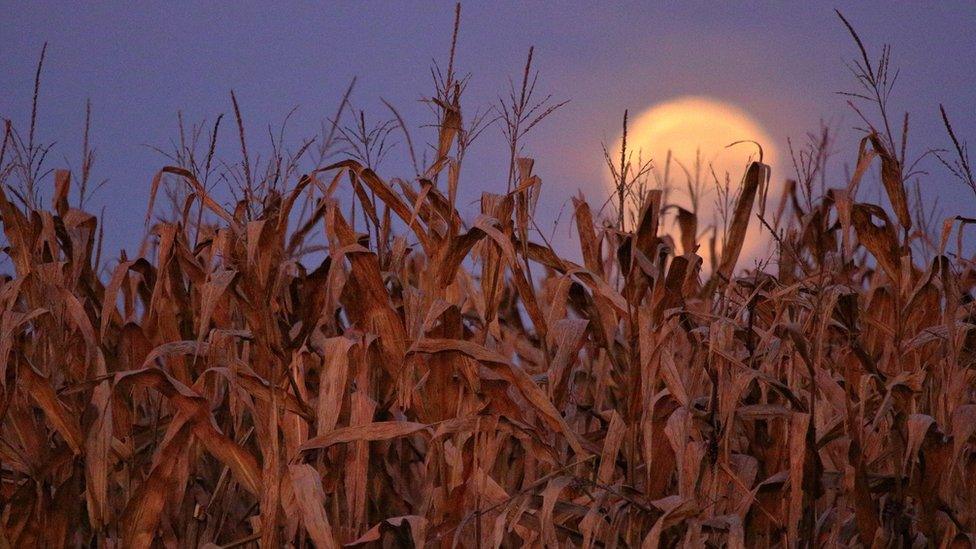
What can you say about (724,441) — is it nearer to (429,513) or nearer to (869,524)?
(869,524)

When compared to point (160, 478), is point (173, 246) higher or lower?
higher

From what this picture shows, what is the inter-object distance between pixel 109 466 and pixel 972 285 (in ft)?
9.74

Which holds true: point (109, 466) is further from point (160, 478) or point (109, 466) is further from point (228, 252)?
point (228, 252)

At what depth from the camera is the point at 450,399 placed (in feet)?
8.68

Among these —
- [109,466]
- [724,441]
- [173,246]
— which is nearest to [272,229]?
[173,246]

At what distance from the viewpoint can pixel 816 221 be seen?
162 inches

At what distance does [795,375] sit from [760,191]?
1.92 ft

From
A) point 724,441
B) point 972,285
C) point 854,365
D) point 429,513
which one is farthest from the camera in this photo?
point 972,285

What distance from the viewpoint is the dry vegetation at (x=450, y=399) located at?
A: 2.51m

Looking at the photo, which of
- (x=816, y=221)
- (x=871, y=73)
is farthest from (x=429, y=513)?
(x=816, y=221)

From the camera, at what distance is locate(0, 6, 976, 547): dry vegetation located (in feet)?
8.22

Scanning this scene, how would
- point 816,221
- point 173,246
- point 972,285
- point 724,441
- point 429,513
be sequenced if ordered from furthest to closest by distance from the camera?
point 816,221
point 972,285
point 173,246
point 429,513
point 724,441

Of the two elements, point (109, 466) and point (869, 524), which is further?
point (109, 466)

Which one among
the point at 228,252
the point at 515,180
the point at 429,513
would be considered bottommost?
the point at 429,513
